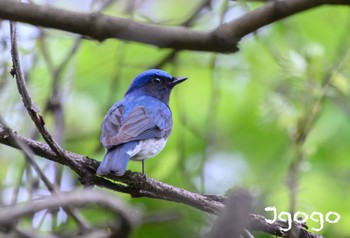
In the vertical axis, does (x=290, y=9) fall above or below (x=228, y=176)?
below

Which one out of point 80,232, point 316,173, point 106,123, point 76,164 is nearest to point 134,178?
point 76,164

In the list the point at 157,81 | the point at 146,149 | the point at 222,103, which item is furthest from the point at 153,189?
the point at 222,103

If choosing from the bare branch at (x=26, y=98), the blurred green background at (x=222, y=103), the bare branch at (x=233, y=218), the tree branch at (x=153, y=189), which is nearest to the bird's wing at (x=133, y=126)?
the blurred green background at (x=222, y=103)

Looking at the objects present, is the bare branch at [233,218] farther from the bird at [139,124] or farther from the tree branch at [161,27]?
the bird at [139,124]

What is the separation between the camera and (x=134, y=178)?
10.2 ft

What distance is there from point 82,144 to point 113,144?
2.02m

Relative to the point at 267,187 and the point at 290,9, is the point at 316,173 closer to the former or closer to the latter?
the point at 267,187

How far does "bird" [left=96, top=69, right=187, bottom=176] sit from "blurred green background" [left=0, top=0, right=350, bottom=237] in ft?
0.81

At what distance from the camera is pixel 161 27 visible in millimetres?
2686

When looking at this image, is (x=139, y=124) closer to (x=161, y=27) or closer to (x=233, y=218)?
(x=161, y=27)

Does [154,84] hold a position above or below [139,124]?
above

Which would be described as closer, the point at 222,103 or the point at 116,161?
the point at 116,161

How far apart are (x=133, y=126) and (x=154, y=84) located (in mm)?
1033

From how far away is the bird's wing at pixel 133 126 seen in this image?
3.76m
